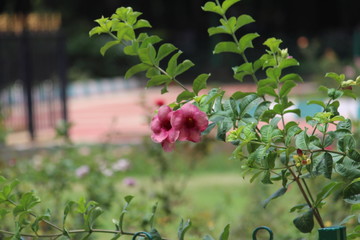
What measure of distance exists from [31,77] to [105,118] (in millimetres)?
6107

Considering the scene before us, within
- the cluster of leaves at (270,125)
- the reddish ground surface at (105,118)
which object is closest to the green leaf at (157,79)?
the cluster of leaves at (270,125)

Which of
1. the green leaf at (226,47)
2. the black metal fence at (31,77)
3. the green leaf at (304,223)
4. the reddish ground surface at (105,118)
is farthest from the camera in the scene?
the reddish ground surface at (105,118)

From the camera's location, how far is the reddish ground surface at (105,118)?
1128cm

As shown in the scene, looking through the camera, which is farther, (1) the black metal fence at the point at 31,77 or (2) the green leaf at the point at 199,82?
(1) the black metal fence at the point at 31,77

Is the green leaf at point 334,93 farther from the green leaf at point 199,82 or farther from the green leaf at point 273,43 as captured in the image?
the green leaf at point 199,82

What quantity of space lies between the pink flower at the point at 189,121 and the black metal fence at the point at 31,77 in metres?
8.59

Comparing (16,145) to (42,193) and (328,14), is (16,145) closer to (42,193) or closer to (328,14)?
(42,193)

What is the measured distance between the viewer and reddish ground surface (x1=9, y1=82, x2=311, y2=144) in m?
11.3

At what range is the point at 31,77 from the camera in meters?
10.9

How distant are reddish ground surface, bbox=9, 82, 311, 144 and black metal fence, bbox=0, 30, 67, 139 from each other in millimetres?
263

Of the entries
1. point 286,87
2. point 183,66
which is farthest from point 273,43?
point 183,66

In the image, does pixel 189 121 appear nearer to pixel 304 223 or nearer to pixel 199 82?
pixel 199 82

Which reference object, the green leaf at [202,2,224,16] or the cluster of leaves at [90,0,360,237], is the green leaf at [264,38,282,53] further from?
the green leaf at [202,2,224,16]

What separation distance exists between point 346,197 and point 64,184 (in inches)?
134
